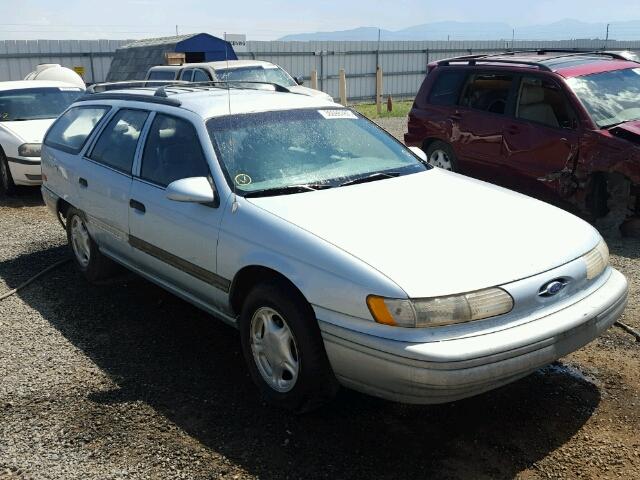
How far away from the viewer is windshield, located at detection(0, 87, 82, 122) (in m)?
9.93

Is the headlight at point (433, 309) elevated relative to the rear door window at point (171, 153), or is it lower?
lower

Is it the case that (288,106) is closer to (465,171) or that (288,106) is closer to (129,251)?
(129,251)

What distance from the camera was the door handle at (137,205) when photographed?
4524 millimetres

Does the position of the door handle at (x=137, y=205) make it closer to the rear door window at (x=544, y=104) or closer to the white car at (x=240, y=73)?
the rear door window at (x=544, y=104)

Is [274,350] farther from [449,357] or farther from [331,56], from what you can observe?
[331,56]

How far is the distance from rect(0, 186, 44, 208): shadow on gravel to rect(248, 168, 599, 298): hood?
6.50m

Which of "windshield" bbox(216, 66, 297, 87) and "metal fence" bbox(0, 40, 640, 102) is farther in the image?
"metal fence" bbox(0, 40, 640, 102)

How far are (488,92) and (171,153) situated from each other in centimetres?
460

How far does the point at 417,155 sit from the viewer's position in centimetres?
482

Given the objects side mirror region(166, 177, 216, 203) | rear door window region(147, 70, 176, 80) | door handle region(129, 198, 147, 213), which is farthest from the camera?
rear door window region(147, 70, 176, 80)

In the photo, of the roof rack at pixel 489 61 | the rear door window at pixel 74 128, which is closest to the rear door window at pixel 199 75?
the roof rack at pixel 489 61

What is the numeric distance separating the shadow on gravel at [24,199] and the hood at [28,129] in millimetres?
789

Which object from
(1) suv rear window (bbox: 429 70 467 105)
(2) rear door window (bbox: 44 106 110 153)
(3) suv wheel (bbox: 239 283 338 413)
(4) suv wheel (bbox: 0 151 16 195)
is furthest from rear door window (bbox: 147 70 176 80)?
(3) suv wheel (bbox: 239 283 338 413)

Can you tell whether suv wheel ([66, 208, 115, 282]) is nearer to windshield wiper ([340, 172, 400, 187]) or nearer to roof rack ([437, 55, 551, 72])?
windshield wiper ([340, 172, 400, 187])
